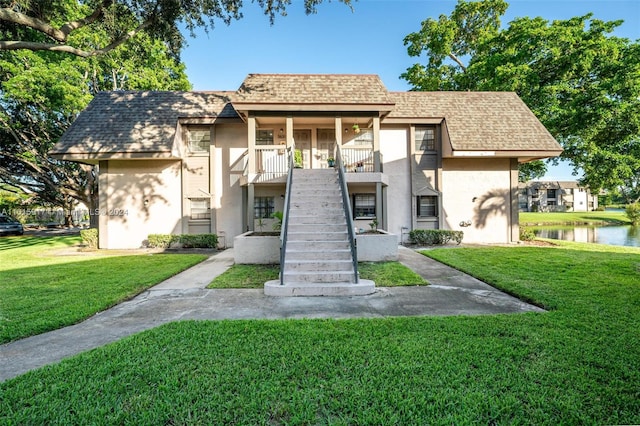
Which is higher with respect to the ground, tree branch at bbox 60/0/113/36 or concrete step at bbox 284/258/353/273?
tree branch at bbox 60/0/113/36

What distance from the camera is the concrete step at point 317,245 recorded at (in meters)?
7.44

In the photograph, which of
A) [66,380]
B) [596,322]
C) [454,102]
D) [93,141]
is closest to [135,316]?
[66,380]

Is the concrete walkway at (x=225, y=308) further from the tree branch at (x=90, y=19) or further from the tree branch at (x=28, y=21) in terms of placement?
the tree branch at (x=90, y=19)

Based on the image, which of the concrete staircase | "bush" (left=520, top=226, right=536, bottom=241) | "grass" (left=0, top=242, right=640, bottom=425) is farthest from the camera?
"bush" (left=520, top=226, right=536, bottom=241)

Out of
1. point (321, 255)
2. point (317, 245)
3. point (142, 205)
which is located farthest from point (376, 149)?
point (142, 205)

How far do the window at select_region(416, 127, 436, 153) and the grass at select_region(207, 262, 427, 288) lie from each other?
7.37m

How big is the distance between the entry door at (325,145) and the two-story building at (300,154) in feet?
0.15

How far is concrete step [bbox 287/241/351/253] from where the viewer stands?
24.4 ft

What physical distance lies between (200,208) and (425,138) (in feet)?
35.6

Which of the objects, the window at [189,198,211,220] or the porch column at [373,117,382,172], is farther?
the window at [189,198,211,220]

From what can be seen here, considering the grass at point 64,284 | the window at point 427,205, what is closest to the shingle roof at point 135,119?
the grass at point 64,284

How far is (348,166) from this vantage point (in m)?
12.4

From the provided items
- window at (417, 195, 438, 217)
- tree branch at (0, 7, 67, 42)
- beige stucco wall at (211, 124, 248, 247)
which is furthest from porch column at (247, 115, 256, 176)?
window at (417, 195, 438, 217)

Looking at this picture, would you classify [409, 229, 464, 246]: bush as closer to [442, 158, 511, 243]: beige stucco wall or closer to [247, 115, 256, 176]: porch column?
[442, 158, 511, 243]: beige stucco wall
